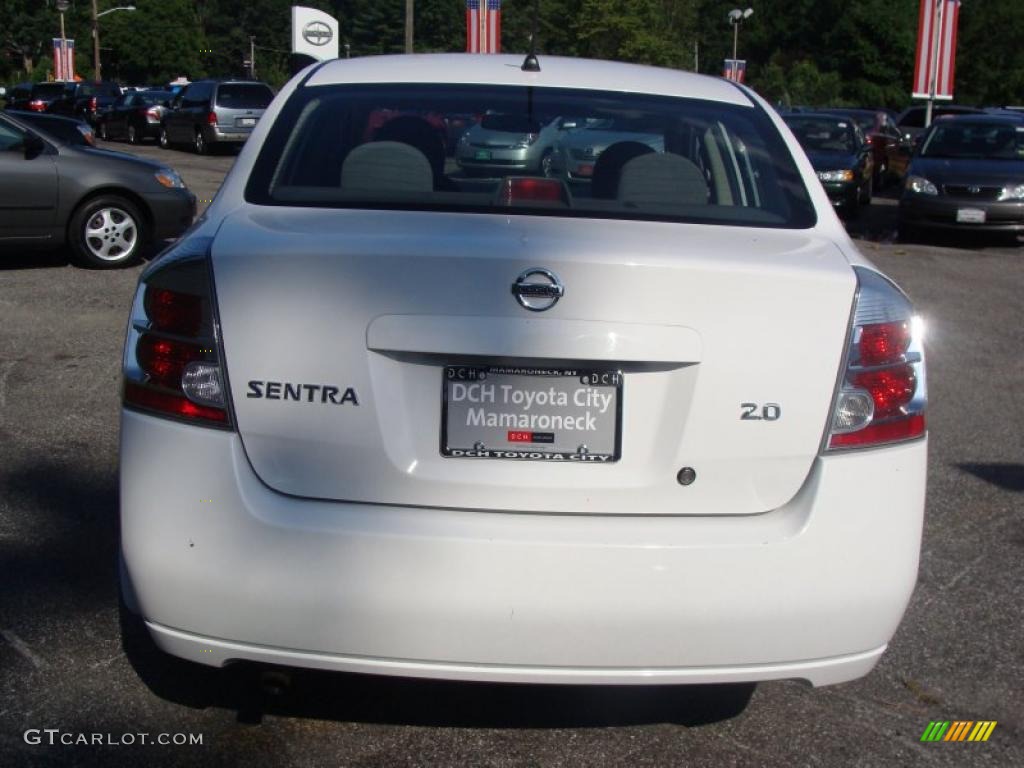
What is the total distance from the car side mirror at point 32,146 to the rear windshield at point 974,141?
11.1 m

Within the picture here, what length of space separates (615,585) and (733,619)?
0.92 ft

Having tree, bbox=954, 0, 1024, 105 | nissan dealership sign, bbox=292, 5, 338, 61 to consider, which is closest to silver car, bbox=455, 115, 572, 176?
nissan dealership sign, bbox=292, 5, 338, 61

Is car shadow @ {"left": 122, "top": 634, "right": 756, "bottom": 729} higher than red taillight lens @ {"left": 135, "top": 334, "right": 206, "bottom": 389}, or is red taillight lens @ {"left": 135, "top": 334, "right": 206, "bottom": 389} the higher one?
red taillight lens @ {"left": 135, "top": 334, "right": 206, "bottom": 389}

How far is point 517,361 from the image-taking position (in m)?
2.90

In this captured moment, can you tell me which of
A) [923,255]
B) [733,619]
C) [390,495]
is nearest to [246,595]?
[390,495]

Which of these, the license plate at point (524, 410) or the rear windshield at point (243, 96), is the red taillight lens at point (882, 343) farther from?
the rear windshield at point (243, 96)

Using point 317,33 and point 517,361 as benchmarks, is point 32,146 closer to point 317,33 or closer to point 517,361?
point 517,361

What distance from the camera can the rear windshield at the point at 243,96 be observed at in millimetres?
30609

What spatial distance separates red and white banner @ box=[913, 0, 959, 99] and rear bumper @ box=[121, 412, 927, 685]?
109 feet

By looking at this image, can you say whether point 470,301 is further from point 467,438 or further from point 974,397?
point 974,397

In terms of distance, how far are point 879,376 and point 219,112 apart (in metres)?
29.0

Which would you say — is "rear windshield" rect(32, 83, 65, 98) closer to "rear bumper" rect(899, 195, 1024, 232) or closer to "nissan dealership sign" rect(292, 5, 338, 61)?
"nissan dealership sign" rect(292, 5, 338, 61)

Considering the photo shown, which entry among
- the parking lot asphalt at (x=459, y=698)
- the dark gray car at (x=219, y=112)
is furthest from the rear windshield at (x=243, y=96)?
the parking lot asphalt at (x=459, y=698)

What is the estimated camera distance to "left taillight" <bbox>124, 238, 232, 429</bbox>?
299 centimetres
